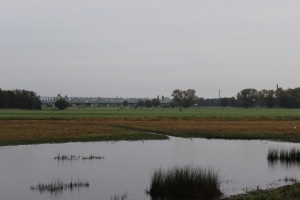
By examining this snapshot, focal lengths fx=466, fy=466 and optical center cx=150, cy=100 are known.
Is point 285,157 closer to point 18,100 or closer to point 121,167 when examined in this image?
point 121,167

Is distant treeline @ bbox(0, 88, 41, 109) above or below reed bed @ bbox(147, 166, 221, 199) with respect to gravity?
above

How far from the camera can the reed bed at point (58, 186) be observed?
67.5ft

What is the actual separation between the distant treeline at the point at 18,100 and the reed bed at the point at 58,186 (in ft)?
493

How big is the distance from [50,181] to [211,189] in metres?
7.98

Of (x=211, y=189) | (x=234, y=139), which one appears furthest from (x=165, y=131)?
(x=211, y=189)

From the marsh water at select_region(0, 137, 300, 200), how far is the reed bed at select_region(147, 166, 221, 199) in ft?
2.26

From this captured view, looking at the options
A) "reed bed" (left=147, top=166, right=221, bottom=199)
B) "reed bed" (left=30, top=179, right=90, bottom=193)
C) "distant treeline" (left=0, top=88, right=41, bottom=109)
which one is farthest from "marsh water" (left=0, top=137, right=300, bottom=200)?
"distant treeline" (left=0, top=88, right=41, bottom=109)

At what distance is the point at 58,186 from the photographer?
2105 centimetres

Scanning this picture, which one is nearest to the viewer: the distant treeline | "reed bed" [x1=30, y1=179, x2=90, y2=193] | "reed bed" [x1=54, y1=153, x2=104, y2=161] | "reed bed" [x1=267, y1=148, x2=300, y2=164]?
"reed bed" [x1=30, y1=179, x2=90, y2=193]

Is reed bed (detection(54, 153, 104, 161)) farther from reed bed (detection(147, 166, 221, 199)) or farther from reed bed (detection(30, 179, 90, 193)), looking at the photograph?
reed bed (detection(147, 166, 221, 199))

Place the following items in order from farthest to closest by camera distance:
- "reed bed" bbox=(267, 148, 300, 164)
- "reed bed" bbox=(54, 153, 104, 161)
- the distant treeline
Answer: the distant treeline → "reed bed" bbox=(54, 153, 104, 161) → "reed bed" bbox=(267, 148, 300, 164)

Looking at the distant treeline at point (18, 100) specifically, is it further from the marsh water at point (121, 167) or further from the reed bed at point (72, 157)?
the reed bed at point (72, 157)

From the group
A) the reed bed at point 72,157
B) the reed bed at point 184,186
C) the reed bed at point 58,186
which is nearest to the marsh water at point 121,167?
the reed bed at point 58,186

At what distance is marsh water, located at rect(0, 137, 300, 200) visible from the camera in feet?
67.7
